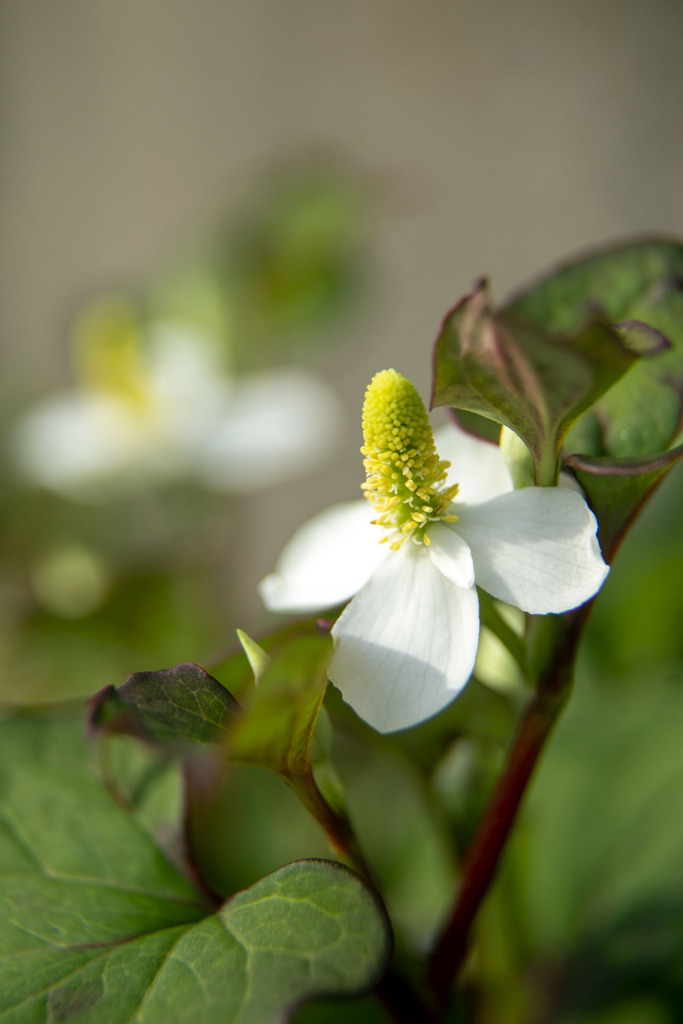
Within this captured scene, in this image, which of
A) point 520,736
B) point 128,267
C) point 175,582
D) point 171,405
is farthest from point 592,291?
point 128,267

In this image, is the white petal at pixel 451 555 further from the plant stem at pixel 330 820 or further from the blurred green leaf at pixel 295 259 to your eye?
the blurred green leaf at pixel 295 259

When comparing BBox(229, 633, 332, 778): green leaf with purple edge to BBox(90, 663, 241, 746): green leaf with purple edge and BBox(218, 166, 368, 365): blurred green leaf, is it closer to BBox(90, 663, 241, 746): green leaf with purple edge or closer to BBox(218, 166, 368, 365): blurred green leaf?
BBox(90, 663, 241, 746): green leaf with purple edge

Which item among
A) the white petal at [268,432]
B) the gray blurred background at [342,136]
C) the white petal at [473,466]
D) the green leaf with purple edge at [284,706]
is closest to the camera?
the green leaf with purple edge at [284,706]

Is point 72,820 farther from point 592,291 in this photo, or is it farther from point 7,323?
point 7,323

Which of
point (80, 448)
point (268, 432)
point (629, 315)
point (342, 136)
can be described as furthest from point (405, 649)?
point (342, 136)

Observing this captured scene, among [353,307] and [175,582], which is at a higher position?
[353,307]

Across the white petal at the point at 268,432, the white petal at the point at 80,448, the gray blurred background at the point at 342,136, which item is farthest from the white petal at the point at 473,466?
the gray blurred background at the point at 342,136
